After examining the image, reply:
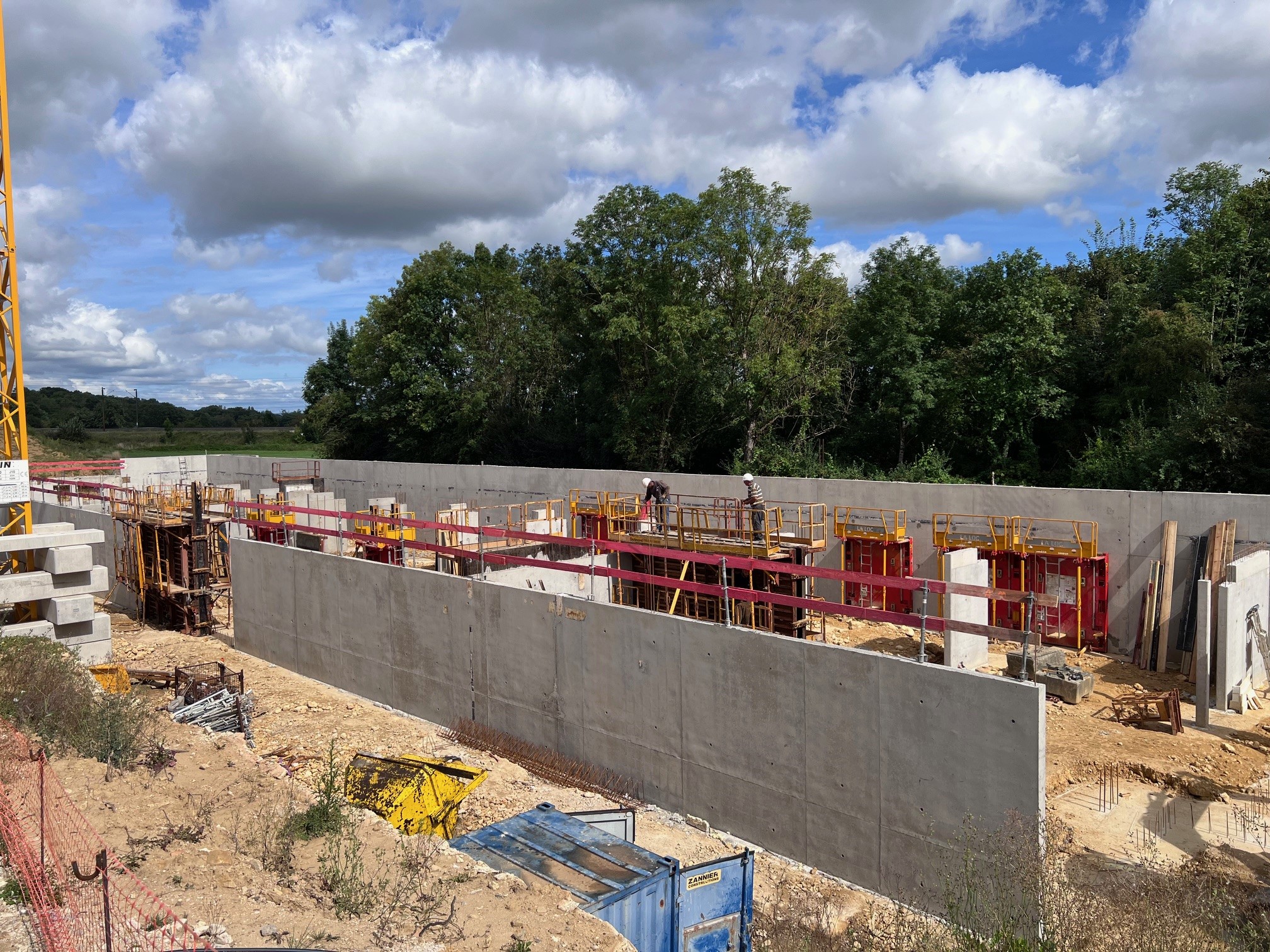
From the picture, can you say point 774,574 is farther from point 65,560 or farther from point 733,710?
point 65,560

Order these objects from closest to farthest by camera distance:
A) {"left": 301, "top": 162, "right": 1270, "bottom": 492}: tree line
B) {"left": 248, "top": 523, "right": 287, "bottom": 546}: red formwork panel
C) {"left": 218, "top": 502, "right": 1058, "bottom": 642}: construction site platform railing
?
{"left": 218, "top": 502, "right": 1058, "bottom": 642}: construction site platform railing, {"left": 248, "top": 523, "right": 287, "bottom": 546}: red formwork panel, {"left": 301, "top": 162, "right": 1270, "bottom": 492}: tree line

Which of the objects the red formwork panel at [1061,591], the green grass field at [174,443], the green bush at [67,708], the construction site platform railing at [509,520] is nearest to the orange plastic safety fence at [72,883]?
the green bush at [67,708]

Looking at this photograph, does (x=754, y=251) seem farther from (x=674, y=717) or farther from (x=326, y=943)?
(x=326, y=943)

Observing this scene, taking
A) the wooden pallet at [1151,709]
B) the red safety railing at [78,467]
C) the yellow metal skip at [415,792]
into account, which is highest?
the red safety railing at [78,467]

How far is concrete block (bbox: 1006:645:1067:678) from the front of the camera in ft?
52.1

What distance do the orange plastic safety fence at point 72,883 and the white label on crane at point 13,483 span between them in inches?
436

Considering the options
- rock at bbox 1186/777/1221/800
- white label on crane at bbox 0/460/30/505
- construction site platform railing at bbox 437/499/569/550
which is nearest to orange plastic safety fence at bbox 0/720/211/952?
construction site platform railing at bbox 437/499/569/550

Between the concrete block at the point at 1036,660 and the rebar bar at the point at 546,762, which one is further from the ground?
the concrete block at the point at 1036,660

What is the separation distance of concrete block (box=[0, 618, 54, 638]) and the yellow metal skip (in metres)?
8.05

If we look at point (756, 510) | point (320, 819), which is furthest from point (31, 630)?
point (756, 510)

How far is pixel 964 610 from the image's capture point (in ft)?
54.3

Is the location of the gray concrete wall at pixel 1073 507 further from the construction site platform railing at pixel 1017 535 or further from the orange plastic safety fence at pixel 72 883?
the orange plastic safety fence at pixel 72 883

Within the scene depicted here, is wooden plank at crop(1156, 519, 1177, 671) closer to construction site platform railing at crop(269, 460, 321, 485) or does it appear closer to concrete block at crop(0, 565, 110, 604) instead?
concrete block at crop(0, 565, 110, 604)

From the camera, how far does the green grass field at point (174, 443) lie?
216 feet
